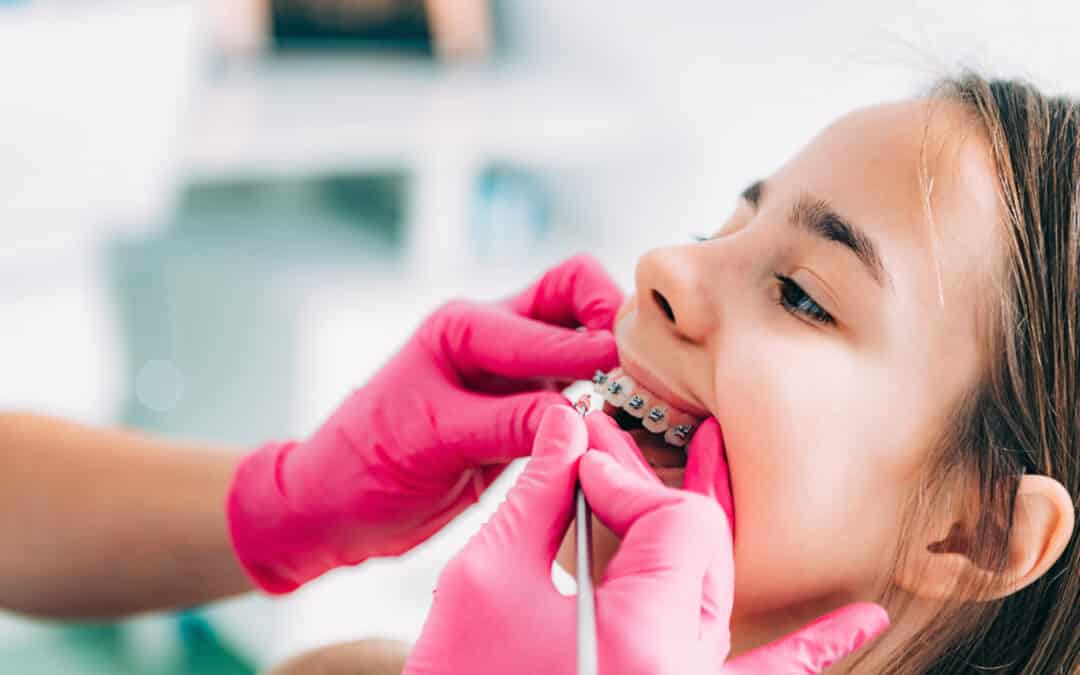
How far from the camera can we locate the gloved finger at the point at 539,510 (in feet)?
2.43

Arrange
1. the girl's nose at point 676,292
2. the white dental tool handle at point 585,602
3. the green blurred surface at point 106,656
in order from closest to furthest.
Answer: the white dental tool handle at point 585,602
the girl's nose at point 676,292
the green blurred surface at point 106,656

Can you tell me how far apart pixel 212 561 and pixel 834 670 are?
0.54 m

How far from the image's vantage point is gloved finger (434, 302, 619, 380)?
960 millimetres

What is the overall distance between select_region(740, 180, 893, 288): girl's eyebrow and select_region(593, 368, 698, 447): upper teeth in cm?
15

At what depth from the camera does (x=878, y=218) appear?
82 centimetres

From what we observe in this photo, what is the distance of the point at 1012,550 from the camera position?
2.71 ft

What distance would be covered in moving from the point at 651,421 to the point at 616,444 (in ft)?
0.20

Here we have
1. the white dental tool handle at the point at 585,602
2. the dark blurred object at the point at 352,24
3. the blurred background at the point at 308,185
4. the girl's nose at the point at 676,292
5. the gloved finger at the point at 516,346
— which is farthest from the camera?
the dark blurred object at the point at 352,24

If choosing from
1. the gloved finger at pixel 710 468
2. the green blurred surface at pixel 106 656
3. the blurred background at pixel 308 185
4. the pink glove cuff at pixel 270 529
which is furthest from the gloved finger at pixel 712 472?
the green blurred surface at pixel 106 656

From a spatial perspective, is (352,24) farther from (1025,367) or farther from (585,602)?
(585,602)

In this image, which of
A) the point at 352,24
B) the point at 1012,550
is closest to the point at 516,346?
the point at 1012,550

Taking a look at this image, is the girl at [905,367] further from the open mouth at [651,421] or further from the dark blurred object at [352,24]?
the dark blurred object at [352,24]

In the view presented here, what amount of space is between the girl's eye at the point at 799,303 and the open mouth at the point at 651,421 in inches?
3.9

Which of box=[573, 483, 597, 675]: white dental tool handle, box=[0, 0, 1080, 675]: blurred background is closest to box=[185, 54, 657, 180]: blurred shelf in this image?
box=[0, 0, 1080, 675]: blurred background
